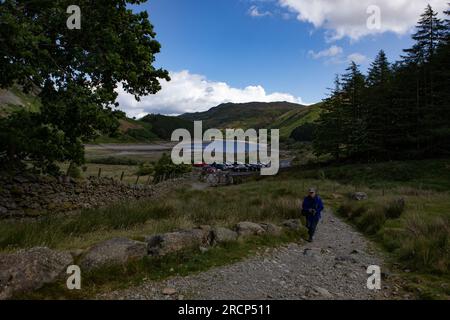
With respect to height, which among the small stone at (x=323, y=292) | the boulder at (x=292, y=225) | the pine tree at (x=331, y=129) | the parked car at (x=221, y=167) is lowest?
the parked car at (x=221, y=167)

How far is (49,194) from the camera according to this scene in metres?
14.6

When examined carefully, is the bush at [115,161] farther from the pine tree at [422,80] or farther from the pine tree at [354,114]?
the pine tree at [422,80]

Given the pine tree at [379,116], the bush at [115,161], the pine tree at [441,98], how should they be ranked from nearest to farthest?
the pine tree at [441,98] → the pine tree at [379,116] → the bush at [115,161]

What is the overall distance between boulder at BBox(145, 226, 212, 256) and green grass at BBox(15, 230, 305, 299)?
0.20 meters

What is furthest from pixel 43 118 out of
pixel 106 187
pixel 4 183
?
pixel 106 187

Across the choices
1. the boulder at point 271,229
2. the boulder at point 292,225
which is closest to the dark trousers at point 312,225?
the boulder at point 292,225

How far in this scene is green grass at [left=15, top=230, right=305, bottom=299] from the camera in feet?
18.7

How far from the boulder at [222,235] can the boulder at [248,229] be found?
36 cm

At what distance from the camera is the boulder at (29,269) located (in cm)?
541

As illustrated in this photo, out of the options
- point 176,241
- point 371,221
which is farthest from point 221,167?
point 176,241


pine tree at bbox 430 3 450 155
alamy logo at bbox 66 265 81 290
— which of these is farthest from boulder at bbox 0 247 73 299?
pine tree at bbox 430 3 450 155

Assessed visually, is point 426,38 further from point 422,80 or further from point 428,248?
point 428,248
